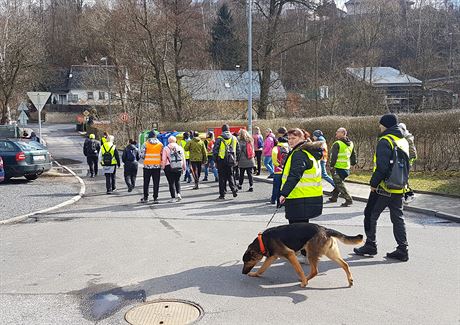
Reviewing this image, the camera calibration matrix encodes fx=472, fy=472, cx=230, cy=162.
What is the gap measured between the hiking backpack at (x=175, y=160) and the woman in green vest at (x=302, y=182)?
594 cm

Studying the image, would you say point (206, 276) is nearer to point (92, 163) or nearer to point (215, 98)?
point (92, 163)

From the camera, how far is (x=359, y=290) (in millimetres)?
5527

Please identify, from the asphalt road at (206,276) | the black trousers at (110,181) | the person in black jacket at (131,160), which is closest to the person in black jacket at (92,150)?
the black trousers at (110,181)

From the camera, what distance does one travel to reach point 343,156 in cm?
1095

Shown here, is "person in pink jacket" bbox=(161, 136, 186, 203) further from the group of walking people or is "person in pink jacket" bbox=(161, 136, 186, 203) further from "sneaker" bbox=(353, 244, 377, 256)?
"sneaker" bbox=(353, 244, 377, 256)

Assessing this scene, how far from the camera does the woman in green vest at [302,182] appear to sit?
20.3 feet

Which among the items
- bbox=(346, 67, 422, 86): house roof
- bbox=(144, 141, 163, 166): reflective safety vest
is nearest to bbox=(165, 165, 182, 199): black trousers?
bbox=(144, 141, 163, 166): reflective safety vest

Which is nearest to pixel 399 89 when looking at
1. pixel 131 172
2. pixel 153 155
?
pixel 131 172

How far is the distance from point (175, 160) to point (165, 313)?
7201 mm

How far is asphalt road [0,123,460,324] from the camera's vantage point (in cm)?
493

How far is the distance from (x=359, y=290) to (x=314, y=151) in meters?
1.85

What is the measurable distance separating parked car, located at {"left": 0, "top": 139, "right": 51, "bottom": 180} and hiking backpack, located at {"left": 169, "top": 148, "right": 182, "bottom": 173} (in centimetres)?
680

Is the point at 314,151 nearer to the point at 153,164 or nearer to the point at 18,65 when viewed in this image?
the point at 153,164

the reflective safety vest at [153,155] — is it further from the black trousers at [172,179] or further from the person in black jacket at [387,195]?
the person in black jacket at [387,195]
